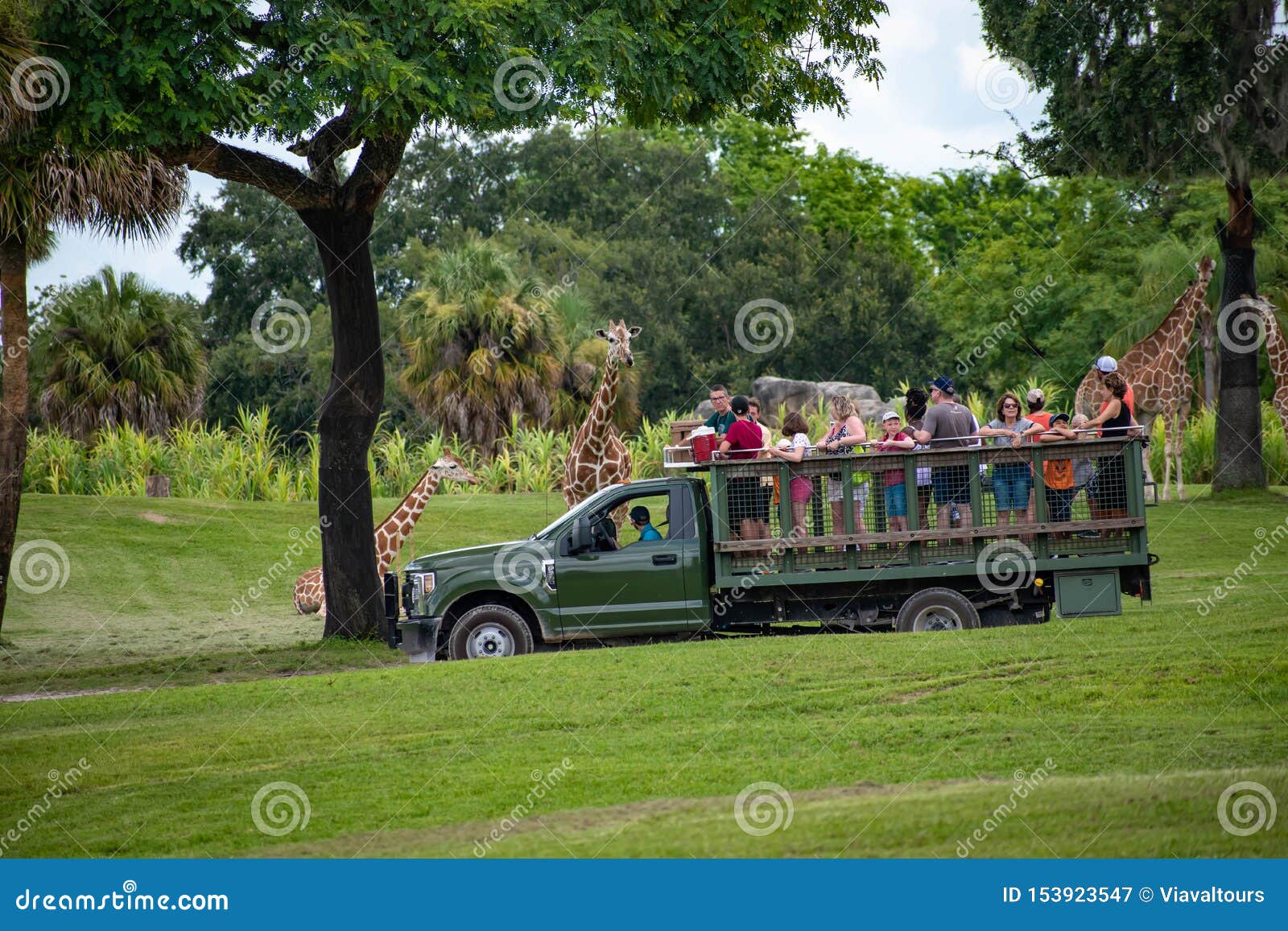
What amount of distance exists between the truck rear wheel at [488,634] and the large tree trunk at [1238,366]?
679 inches

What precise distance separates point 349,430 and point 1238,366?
17892 mm

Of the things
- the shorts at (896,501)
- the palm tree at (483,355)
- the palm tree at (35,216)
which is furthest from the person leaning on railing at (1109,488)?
the palm tree at (483,355)

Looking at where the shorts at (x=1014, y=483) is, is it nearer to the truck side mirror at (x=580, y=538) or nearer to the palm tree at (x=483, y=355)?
the truck side mirror at (x=580, y=538)

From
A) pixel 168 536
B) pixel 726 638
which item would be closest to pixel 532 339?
pixel 168 536

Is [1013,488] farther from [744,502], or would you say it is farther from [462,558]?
[462,558]

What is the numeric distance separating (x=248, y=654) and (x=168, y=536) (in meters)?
9.29

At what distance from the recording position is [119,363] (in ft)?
102

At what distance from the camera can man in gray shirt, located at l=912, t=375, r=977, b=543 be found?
12.9m

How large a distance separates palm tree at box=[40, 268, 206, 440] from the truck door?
20844 millimetres

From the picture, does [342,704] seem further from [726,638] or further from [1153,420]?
[1153,420]

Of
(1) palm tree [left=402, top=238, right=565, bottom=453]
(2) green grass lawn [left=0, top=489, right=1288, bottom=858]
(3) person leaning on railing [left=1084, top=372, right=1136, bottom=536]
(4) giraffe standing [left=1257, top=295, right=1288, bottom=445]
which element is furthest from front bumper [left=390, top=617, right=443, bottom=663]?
(1) palm tree [left=402, top=238, right=565, bottom=453]

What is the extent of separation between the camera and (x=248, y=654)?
15.8 meters

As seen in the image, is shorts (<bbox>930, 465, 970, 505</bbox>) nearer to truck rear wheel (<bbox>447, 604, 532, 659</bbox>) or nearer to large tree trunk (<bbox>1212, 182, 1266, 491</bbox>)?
truck rear wheel (<bbox>447, 604, 532, 659</bbox>)

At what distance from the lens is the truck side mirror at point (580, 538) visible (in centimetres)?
1334
